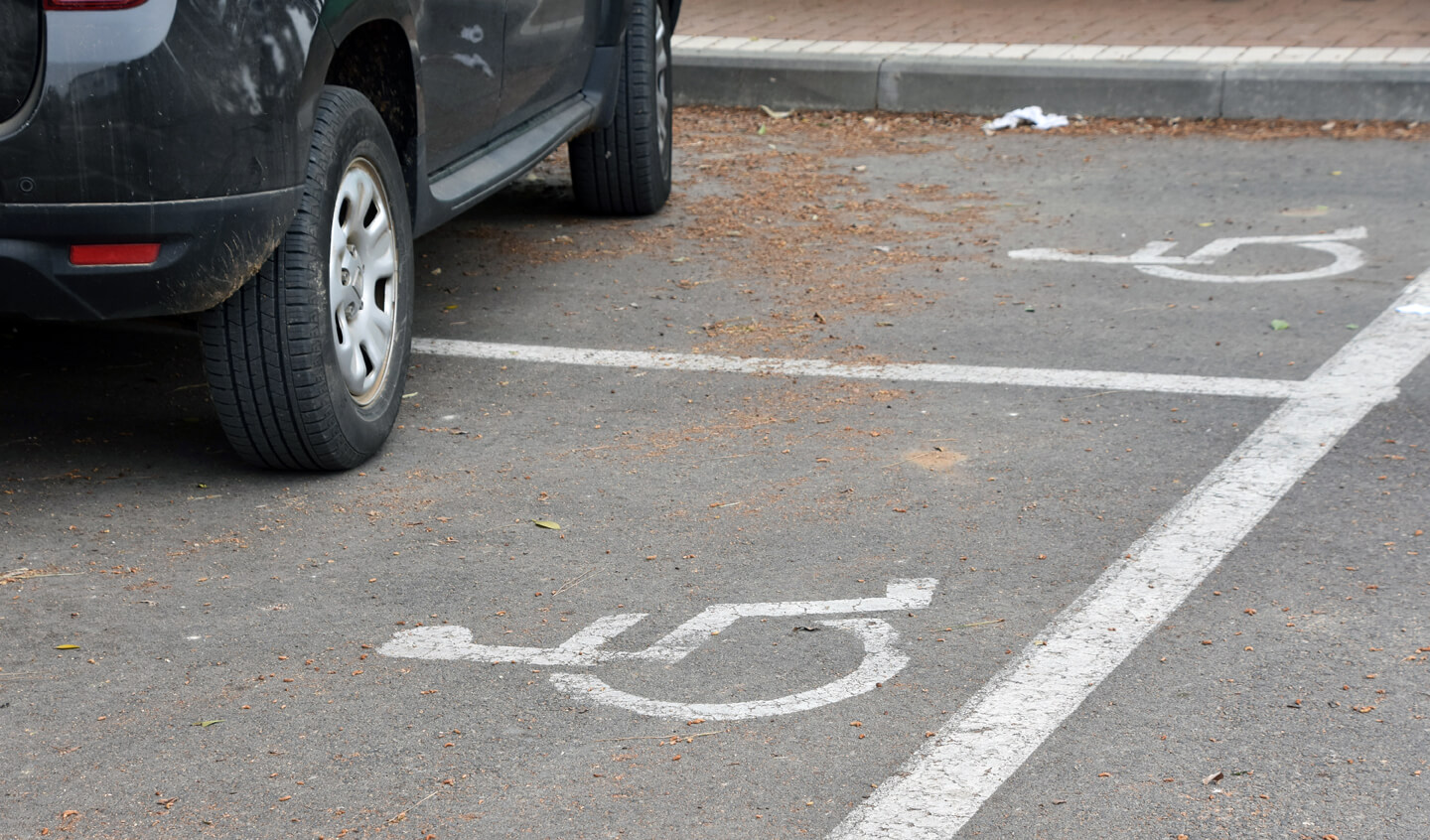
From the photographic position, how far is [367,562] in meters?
3.58

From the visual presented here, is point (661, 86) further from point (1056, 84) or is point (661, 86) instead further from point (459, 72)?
point (1056, 84)

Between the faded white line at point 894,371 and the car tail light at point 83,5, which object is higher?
the car tail light at point 83,5

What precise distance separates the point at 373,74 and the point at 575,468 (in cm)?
115

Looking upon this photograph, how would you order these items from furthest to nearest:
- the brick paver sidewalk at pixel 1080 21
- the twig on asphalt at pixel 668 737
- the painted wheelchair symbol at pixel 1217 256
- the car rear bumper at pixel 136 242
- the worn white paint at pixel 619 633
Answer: the brick paver sidewalk at pixel 1080 21, the painted wheelchair symbol at pixel 1217 256, the car rear bumper at pixel 136 242, the worn white paint at pixel 619 633, the twig on asphalt at pixel 668 737

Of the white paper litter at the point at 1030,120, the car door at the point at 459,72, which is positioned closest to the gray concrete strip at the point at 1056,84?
the white paper litter at the point at 1030,120

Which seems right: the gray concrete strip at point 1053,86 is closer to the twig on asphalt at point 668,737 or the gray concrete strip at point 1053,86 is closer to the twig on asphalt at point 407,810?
the twig on asphalt at point 668,737

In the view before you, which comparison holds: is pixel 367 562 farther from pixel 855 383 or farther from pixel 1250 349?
pixel 1250 349

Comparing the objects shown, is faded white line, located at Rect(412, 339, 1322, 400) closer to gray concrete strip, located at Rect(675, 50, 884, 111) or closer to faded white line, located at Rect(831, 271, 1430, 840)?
faded white line, located at Rect(831, 271, 1430, 840)

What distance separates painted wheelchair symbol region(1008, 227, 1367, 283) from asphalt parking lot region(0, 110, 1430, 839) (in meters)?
0.03

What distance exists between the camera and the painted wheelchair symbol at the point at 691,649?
294 centimetres

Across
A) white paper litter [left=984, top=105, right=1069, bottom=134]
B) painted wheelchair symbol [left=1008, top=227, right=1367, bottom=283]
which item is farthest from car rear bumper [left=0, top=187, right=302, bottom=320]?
white paper litter [left=984, top=105, right=1069, bottom=134]

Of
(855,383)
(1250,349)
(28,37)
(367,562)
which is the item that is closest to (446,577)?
(367,562)

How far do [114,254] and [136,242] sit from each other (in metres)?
0.05

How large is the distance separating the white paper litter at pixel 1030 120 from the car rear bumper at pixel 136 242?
19.6 feet
